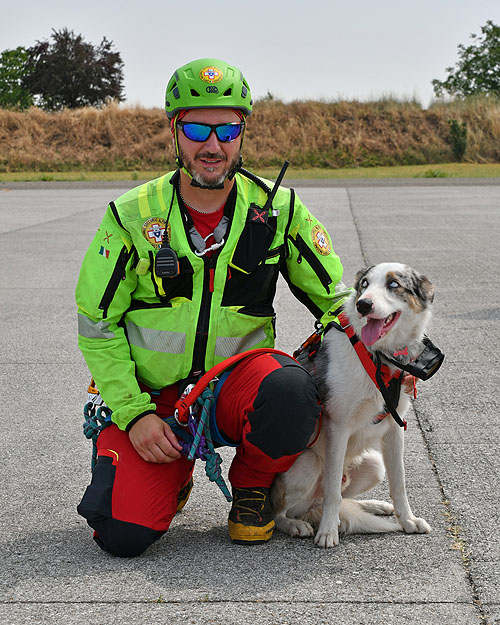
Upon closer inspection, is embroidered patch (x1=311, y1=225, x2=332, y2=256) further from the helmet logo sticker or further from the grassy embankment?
the grassy embankment

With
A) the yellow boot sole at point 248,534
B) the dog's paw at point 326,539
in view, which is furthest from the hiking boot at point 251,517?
the dog's paw at point 326,539

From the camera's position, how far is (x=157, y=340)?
3.52 meters

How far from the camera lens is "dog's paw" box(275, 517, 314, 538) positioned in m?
3.44

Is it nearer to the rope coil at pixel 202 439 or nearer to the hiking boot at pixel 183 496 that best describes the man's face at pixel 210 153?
the rope coil at pixel 202 439

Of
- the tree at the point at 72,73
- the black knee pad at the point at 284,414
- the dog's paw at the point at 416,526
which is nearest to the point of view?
the black knee pad at the point at 284,414

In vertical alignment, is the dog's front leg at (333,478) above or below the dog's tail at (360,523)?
above

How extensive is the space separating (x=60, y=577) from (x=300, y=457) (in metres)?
1.05

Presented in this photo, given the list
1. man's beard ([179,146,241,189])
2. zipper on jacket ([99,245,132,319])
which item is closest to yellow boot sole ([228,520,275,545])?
zipper on jacket ([99,245,132,319])

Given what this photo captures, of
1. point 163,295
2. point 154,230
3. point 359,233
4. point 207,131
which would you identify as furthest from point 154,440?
point 359,233

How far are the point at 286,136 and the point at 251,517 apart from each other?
38.4 meters

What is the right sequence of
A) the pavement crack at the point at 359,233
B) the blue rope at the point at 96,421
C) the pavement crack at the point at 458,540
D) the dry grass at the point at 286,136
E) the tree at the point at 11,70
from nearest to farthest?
the pavement crack at the point at 458,540
the blue rope at the point at 96,421
the pavement crack at the point at 359,233
the dry grass at the point at 286,136
the tree at the point at 11,70

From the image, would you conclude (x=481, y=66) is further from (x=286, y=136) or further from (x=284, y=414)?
(x=284, y=414)

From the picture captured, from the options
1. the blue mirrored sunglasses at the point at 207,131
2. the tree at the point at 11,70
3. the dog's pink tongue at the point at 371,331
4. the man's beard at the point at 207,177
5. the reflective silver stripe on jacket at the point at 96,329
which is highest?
the tree at the point at 11,70

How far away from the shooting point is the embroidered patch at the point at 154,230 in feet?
11.5
